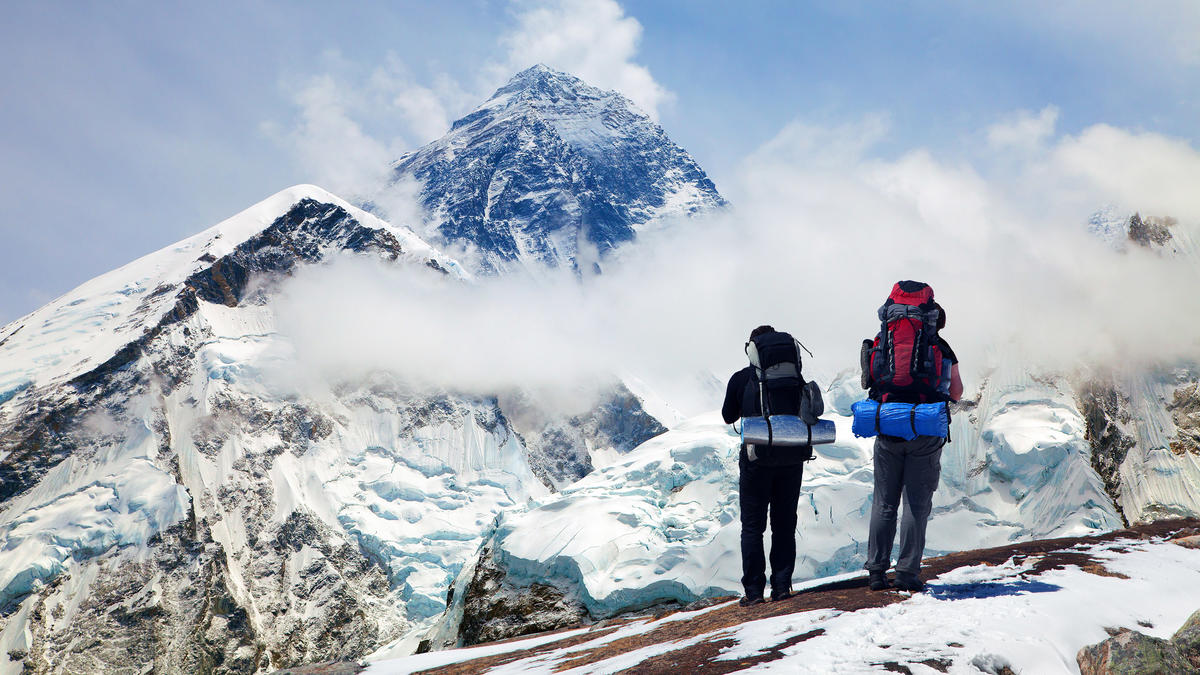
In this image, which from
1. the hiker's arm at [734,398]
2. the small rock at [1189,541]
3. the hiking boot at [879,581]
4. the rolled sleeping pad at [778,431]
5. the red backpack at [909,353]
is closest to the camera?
the red backpack at [909,353]

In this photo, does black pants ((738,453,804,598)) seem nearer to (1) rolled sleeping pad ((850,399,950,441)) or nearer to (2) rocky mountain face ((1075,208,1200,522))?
(1) rolled sleeping pad ((850,399,950,441))

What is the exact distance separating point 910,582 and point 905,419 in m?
1.80

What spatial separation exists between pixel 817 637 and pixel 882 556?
8.34 feet

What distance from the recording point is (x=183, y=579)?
579 feet

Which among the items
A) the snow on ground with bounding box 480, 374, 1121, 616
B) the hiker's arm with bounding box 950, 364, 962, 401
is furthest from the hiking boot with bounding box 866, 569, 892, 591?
the snow on ground with bounding box 480, 374, 1121, 616

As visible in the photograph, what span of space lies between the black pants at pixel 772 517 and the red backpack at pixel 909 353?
5.15 ft

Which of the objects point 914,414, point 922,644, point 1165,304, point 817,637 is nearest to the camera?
point 922,644

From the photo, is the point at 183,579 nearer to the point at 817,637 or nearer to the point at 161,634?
the point at 161,634

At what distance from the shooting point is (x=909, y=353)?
8031 millimetres

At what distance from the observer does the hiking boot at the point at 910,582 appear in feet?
26.4

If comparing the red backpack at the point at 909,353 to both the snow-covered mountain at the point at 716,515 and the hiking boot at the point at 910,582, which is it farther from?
the snow-covered mountain at the point at 716,515

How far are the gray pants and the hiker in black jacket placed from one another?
0.94 meters

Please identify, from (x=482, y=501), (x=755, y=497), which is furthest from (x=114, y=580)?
(x=755, y=497)

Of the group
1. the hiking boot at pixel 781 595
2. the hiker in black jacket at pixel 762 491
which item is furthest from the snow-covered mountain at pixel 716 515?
the hiker in black jacket at pixel 762 491
